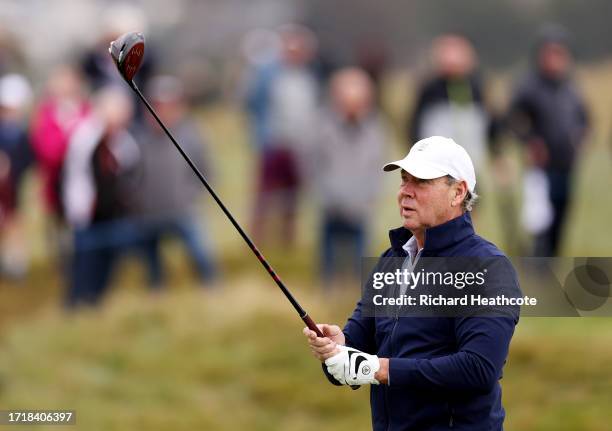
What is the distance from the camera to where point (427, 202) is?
5594mm

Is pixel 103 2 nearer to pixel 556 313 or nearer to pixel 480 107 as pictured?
pixel 480 107

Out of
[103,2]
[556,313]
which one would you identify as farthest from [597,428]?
[103,2]

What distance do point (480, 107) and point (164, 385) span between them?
419 cm

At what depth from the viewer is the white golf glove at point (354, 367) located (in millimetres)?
5504

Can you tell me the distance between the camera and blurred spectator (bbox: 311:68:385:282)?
13.9 m

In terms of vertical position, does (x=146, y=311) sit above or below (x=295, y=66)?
below

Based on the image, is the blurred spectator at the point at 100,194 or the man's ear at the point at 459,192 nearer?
the man's ear at the point at 459,192

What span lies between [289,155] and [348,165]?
2796mm

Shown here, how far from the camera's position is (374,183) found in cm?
1409

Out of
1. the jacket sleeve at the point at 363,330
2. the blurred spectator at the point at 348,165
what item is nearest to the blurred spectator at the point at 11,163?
the blurred spectator at the point at 348,165

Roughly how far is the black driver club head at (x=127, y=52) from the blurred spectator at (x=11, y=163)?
11048 mm

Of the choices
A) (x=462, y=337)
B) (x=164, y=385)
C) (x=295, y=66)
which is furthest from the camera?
(x=295, y=66)

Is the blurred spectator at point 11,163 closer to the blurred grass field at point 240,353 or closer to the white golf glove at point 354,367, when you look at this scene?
the blurred grass field at point 240,353

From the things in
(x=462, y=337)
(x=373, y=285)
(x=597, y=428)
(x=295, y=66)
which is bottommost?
(x=462, y=337)
